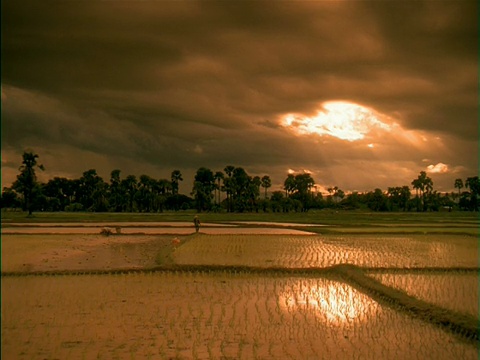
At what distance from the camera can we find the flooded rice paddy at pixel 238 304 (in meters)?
5.37

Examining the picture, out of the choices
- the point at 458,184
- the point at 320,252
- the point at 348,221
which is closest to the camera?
the point at 320,252

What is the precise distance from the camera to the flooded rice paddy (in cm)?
537

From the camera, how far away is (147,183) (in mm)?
76438

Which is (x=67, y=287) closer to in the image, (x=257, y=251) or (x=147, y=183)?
(x=257, y=251)

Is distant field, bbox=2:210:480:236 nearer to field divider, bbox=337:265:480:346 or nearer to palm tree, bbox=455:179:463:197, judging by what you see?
field divider, bbox=337:265:480:346

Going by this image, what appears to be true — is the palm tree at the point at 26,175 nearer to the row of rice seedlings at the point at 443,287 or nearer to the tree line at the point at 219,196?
the row of rice seedlings at the point at 443,287

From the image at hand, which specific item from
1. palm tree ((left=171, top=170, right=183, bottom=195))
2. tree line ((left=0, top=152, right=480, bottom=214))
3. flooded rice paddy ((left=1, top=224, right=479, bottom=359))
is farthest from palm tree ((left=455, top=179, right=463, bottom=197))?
flooded rice paddy ((left=1, top=224, right=479, bottom=359))

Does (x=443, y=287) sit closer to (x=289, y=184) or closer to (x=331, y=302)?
(x=331, y=302)

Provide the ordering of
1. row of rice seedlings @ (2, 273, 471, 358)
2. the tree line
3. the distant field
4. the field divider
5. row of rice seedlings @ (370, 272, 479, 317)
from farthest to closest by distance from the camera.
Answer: the tree line
the distant field
row of rice seedlings @ (370, 272, 479, 317)
the field divider
row of rice seedlings @ (2, 273, 471, 358)

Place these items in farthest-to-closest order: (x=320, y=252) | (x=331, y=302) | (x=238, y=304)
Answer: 1. (x=320, y=252)
2. (x=331, y=302)
3. (x=238, y=304)

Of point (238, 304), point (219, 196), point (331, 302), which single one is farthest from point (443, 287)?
point (219, 196)

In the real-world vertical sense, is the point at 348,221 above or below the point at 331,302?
above

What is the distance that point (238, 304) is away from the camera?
7562 millimetres

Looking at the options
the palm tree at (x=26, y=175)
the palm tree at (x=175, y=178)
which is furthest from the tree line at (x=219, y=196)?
the palm tree at (x=26, y=175)
